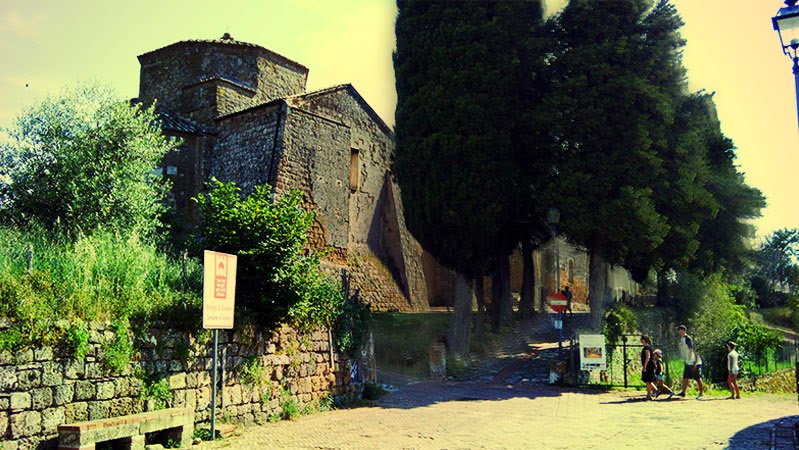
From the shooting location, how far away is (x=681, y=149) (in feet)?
62.3

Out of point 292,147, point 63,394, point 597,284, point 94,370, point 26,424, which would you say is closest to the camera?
point 26,424

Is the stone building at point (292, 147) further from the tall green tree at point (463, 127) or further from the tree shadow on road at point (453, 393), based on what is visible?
the tree shadow on road at point (453, 393)

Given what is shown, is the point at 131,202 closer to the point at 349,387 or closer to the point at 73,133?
the point at 73,133

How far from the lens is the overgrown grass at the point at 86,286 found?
7586 mm

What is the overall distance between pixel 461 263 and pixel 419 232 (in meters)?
1.63

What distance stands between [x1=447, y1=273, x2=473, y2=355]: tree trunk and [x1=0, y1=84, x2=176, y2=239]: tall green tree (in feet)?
30.1

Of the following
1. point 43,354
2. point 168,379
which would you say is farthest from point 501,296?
point 43,354

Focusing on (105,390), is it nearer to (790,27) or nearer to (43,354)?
(43,354)

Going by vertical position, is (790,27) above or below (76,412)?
above

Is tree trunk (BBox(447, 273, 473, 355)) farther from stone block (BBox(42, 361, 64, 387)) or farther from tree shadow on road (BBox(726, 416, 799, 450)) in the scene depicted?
stone block (BBox(42, 361, 64, 387))

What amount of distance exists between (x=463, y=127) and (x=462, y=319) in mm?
5880

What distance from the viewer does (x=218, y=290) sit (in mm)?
9562

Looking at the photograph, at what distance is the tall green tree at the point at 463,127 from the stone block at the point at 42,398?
12815 mm

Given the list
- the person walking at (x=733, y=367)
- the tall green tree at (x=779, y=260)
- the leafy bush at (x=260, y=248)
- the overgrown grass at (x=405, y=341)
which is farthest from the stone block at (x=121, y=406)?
the tall green tree at (x=779, y=260)
